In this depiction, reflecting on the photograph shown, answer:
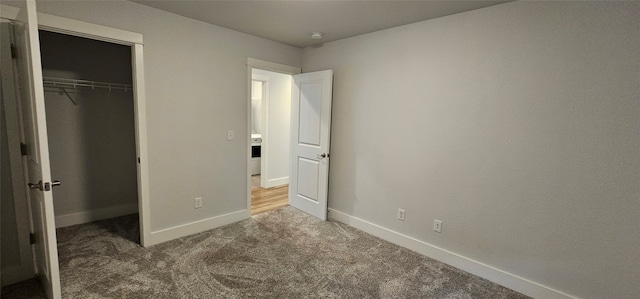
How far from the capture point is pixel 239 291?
2094 millimetres

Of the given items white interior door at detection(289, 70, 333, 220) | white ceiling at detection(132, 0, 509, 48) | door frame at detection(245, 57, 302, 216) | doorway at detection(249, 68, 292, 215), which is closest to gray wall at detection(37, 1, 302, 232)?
door frame at detection(245, 57, 302, 216)

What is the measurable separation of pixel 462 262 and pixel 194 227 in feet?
8.99

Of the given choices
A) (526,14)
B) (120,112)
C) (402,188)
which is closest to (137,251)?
(120,112)

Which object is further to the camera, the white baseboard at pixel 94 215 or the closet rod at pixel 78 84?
the white baseboard at pixel 94 215

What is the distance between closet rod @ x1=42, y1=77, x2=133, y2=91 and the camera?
2.95 metres

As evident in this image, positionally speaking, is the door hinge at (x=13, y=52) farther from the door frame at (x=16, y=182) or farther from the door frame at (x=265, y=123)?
the door frame at (x=265, y=123)

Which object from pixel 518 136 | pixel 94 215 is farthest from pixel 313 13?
pixel 94 215

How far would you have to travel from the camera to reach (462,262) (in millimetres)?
2516

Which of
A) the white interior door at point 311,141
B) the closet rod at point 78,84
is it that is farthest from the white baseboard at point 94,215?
the white interior door at point 311,141

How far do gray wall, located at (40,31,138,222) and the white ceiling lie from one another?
136cm

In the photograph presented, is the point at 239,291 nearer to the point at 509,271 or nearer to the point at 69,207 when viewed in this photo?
the point at 509,271

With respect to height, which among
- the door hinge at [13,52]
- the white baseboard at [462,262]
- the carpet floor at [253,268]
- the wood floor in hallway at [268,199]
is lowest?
the carpet floor at [253,268]

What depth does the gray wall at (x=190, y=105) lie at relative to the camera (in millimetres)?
2568

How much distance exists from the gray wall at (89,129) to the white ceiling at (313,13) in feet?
4.46
